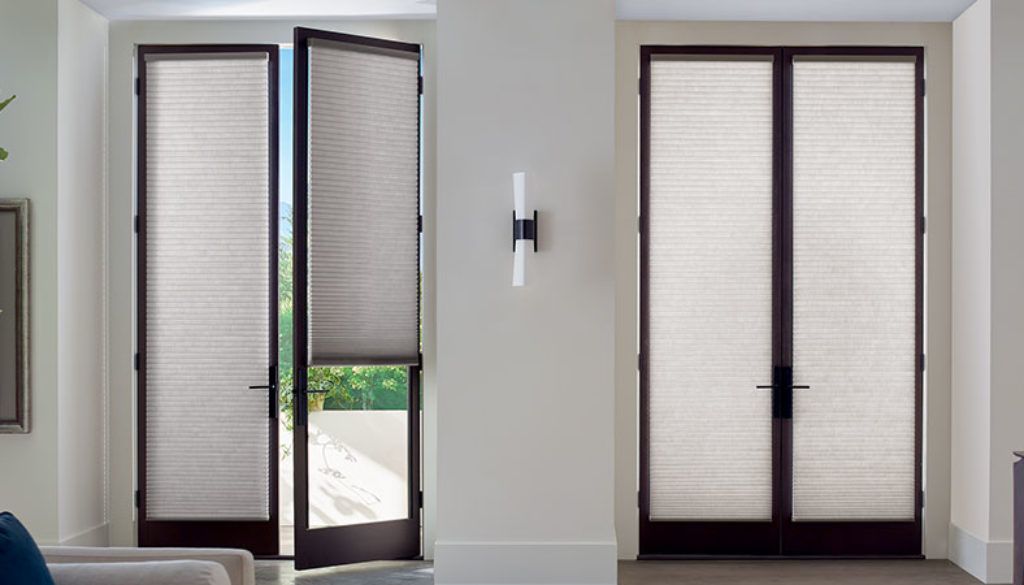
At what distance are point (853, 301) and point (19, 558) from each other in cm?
434

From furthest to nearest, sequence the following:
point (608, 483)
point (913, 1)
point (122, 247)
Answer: point (122, 247)
point (913, 1)
point (608, 483)

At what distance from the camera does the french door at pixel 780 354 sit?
17.1ft

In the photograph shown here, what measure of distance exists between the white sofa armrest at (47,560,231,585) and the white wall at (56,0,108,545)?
7.96 ft

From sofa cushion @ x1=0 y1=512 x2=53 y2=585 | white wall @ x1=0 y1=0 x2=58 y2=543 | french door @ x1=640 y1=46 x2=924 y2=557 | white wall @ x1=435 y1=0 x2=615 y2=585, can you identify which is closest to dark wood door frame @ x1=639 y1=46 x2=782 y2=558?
french door @ x1=640 y1=46 x2=924 y2=557

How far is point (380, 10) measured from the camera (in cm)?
505

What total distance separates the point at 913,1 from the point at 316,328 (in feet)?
11.7

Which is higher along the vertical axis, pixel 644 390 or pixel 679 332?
pixel 679 332

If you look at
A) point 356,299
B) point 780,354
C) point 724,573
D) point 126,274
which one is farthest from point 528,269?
point 126,274

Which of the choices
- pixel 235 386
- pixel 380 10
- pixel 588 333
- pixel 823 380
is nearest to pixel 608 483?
pixel 588 333

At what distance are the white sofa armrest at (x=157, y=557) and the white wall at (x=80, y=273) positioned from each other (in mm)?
2225

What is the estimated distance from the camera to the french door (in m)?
5.22

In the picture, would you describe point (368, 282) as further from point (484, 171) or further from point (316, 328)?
point (484, 171)

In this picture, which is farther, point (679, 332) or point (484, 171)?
point (679, 332)

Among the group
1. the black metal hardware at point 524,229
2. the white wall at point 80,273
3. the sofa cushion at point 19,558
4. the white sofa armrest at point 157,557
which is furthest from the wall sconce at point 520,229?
the sofa cushion at point 19,558
